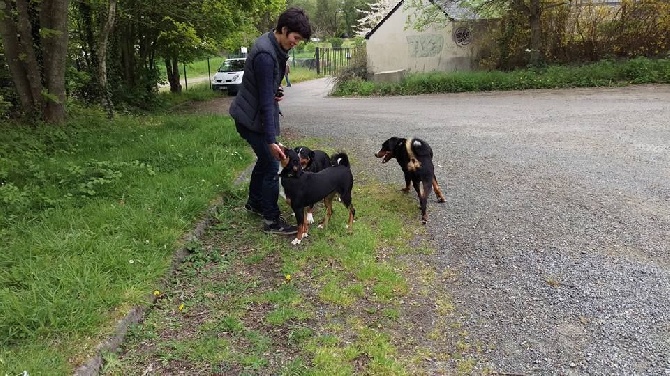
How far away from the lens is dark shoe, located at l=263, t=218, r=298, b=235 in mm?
4986

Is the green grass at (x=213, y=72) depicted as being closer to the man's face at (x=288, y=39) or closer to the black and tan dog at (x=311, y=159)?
the black and tan dog at (x=311, y=159)

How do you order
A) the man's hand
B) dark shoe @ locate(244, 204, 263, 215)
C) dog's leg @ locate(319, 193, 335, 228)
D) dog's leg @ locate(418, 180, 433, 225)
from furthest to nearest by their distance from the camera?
dark shoe @ locate(244, 204, 263, 215) < dog's leg @ locate(418, 180, 433, 225) < dog's leg @ locate(319, 193, 335, 228) < the man's hand

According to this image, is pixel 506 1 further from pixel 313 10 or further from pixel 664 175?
pixel 313 10

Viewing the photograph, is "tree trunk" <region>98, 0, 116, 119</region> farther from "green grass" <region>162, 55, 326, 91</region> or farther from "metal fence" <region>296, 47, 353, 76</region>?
"metal fence" <region>296, 47, 353, 76</region>

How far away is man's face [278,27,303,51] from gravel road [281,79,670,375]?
93.0 inches

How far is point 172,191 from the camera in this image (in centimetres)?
562

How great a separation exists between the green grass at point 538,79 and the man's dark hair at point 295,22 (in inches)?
580

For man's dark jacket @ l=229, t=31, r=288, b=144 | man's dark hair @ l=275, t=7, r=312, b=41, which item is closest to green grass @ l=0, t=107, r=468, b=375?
man's dark jacket @ l=229, t=31, r=288, b=144

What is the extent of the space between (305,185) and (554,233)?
258cm

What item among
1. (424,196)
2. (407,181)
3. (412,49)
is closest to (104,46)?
(407,181)

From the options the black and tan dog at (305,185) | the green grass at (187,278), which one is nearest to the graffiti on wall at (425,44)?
the green grass at (187,278)

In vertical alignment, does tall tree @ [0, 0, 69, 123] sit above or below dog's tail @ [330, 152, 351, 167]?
above

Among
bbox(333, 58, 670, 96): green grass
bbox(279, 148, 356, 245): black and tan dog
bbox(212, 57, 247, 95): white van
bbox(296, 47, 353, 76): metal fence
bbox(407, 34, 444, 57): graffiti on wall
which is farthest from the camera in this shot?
bbox(296, 47, 353, 76): metal fence

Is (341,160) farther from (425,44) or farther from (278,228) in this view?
(425,44)
